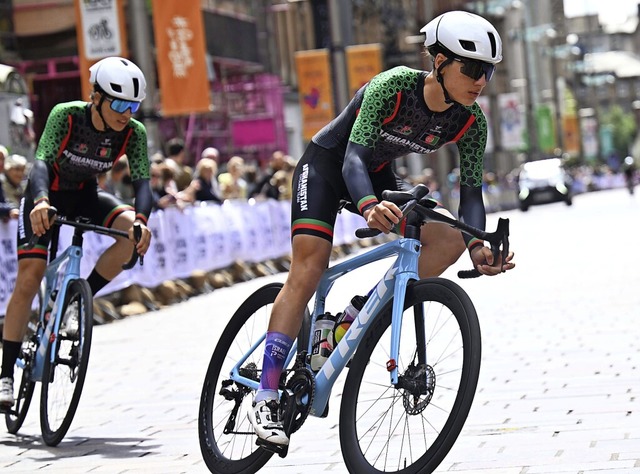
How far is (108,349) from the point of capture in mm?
14180

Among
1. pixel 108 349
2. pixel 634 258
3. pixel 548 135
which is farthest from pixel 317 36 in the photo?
pixel 108 349

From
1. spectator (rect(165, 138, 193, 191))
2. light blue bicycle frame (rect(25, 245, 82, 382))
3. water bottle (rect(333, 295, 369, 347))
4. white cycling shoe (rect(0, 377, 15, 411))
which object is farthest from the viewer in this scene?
spectator (rect(165, 138, 193, 191))

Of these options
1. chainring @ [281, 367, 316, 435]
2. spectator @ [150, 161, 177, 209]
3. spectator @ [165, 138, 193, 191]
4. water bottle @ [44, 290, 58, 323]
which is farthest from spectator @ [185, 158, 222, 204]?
chainring @ [281, 367, 316, 435]

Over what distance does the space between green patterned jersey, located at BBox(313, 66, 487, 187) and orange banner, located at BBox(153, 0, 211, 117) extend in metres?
17.6

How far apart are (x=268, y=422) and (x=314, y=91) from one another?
1316 inches

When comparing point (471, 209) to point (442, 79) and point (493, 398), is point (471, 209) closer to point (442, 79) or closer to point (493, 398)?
point (442, 79)

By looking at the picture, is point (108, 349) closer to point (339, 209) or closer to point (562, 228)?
point (339, 209)

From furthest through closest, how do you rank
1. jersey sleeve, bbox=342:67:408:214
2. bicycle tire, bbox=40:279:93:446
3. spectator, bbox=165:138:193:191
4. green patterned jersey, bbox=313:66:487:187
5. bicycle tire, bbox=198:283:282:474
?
spectator, bbox=165:138:193:191 → bicycle tire, bbox=40:279:93:446 → bicycle tire, bbox=198:283:282:474 → green patterned jersey, bbox=313:66:487:187 → jersey sleeve, bbox=342:67:408:214

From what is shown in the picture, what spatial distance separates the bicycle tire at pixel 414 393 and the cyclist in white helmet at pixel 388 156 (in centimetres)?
39

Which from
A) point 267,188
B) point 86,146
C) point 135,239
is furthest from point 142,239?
point 267,188

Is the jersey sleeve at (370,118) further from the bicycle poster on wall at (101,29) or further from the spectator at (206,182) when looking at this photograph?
the bicycle poster on wall at (101,29)

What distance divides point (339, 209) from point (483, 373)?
370 centimetres

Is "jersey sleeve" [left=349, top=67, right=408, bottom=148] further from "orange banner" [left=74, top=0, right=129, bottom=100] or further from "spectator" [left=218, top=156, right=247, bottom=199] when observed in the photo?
"spectator" [left=218, top=156, right=247, bottom=199]

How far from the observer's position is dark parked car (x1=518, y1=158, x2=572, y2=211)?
200 feet
